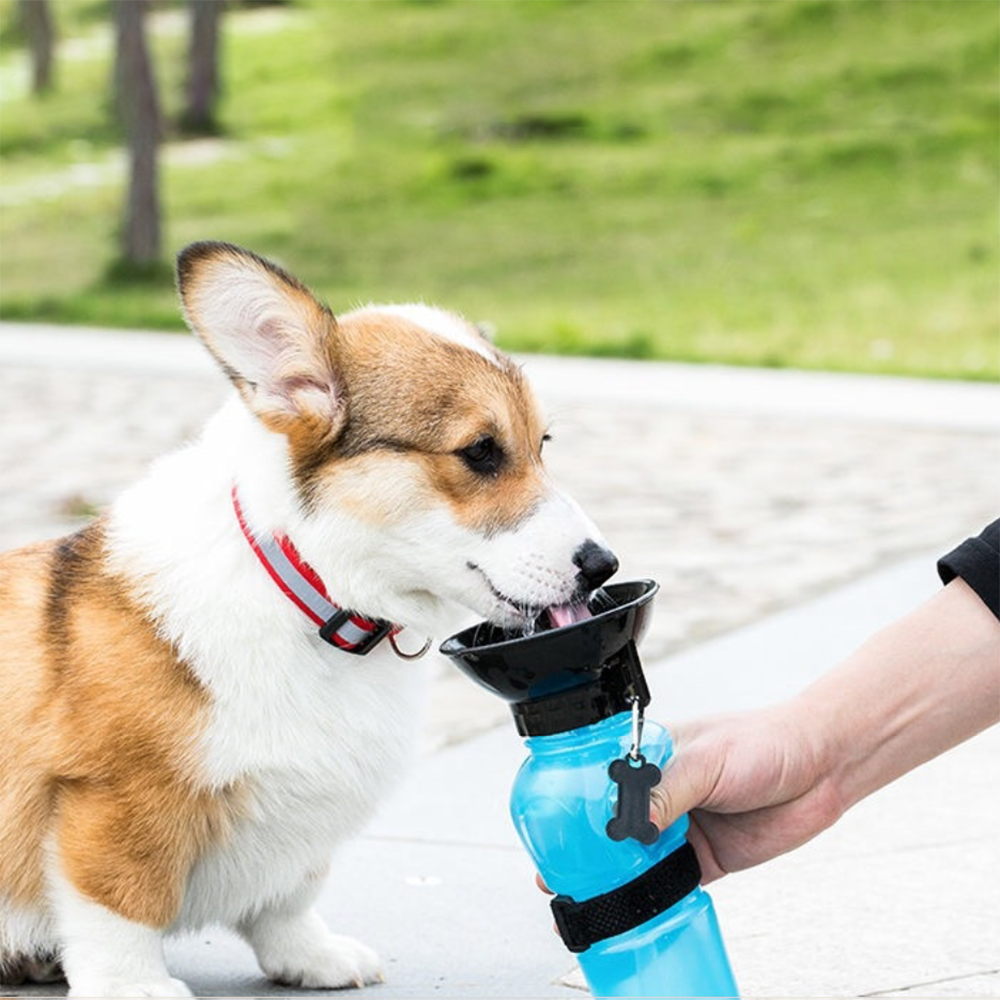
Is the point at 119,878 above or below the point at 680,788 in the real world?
below

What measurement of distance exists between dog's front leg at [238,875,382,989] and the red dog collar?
0.56m

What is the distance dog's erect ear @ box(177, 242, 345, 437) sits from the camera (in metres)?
3.08

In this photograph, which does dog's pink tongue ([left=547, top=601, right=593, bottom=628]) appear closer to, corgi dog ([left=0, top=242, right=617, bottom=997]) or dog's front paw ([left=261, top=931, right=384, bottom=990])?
corgi dog ([left=0, top=242, right=617, bottom=997])

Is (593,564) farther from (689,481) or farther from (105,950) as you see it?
(689,481)

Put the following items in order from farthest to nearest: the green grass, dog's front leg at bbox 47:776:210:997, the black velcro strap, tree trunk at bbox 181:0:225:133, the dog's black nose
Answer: tree trunk at bbox 181:0:225:133 < the green grass < dog's front leg at bbox 47:776:210:997 < the dog's black nose < the black velcro strap

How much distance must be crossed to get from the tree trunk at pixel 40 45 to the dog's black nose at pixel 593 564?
31074mm

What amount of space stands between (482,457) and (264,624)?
458mm

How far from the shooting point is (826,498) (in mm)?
8531

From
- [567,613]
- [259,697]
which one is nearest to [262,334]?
[259,697]

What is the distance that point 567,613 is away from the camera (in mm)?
2953

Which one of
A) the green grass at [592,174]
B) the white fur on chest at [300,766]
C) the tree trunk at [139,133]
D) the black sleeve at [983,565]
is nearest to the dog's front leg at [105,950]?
the white fur on chest at [300,766]

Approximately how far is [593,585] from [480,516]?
9.0 inches

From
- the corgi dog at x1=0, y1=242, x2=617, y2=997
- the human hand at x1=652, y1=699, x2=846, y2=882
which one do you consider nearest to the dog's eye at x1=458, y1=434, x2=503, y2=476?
the corgi dog at x1=0, y1=242, x2=617, y2=997

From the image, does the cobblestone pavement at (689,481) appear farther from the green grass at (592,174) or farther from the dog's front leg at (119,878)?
the green grass at (592,174)
